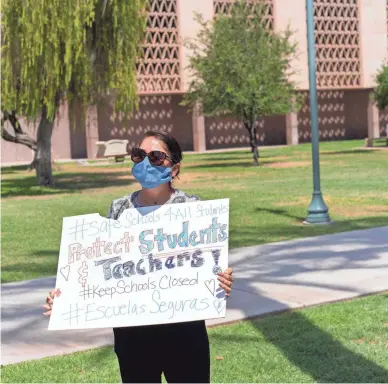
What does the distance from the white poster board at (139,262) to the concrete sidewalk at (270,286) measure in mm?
2904

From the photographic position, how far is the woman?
3902 mm

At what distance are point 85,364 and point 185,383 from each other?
286 cm

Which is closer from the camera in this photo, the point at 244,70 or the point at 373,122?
the point at 244,70

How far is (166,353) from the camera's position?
12.8 ft

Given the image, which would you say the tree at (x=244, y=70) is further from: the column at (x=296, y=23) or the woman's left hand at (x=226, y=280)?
the woman's left hand at (x=226, y=280)

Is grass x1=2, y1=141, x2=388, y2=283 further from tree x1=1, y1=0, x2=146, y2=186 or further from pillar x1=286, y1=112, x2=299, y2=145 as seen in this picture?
pillar x1=286, y1=112, x2=299, y2=145

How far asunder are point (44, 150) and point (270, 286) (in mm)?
17910

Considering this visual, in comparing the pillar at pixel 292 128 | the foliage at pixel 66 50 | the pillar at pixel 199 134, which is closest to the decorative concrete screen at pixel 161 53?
the pillar at pixel 199 134

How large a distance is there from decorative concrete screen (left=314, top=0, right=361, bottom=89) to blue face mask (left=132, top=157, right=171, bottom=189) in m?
53.2

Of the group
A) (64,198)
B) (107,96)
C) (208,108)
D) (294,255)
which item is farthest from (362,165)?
(294,255)

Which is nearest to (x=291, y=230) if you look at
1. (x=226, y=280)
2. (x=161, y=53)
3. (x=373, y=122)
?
(x=226, y=280)

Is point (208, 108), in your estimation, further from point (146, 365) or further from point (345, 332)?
point (146, 365)

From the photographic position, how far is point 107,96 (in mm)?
25734

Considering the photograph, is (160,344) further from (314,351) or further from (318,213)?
(318,213)
